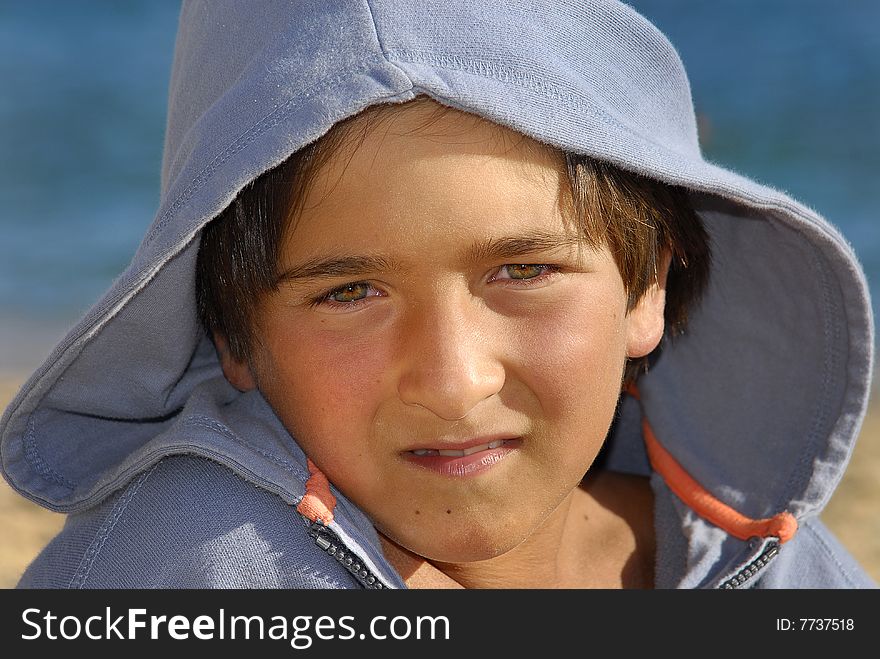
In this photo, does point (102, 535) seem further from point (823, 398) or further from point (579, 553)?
point (823, 398)

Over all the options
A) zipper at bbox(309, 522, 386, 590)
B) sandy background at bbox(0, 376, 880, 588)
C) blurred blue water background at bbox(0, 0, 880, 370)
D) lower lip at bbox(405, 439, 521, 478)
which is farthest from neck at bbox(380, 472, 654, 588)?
blurred blue water background at bbox(0, 0, 880, 370)

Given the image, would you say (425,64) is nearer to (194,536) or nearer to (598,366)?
(598,366)

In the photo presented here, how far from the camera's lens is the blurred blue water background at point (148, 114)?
22.9 feet

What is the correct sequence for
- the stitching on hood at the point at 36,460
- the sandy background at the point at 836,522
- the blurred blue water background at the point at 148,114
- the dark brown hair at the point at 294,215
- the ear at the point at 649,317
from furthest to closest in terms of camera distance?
the blurred blue water background at the point at 148,114 < the sandy background at the point at 836,522 < the ear at the point at 649,317 < the stitching on hood at the point at 36,460 < the dark brown hair at the point at 294,215

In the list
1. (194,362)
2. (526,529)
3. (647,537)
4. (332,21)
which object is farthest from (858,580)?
(332,21)

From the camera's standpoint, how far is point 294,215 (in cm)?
162

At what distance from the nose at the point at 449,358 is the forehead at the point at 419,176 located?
127 millimetres

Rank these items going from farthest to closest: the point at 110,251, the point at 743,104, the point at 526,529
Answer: the point at 743,104
the point at 110,251
the point at 526,529

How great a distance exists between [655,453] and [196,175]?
1.21 meters

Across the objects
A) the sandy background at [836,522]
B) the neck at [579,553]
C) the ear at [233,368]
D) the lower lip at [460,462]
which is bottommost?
the sandy background at [836,522]

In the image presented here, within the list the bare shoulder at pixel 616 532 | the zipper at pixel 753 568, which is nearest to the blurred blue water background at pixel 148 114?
the bare shoulder at pixel 616 532

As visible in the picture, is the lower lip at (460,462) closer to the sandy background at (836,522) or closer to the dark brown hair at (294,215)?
the dark brown hair at (294,215)

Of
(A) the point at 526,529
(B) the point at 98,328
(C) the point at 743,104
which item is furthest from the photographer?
(C) the point at 743,104

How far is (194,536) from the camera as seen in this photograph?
5.50ft
